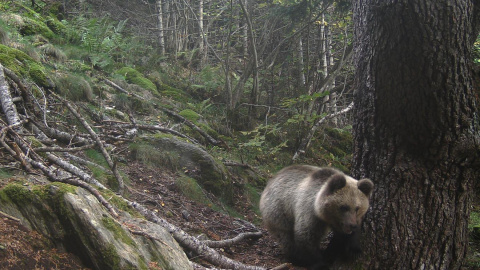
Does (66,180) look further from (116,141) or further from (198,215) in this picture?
(116,141)

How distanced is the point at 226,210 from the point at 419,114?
468 centimetres

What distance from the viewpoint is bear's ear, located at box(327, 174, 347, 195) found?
5.22 metres

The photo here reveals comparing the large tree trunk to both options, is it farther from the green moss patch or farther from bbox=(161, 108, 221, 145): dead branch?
bbox=(161, 108, 221, 145): dead branch

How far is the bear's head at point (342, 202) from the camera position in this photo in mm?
5070

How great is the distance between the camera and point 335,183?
5.29 m

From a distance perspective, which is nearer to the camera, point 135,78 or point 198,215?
point 198,215

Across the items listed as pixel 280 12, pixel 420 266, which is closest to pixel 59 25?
pixel 280 12

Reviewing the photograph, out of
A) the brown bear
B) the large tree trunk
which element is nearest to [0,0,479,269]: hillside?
the brown bear

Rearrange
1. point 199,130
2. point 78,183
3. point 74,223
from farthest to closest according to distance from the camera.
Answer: point 199,130
point 78,183
point 74,223

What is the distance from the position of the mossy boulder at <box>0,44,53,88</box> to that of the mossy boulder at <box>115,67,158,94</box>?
4557 mm

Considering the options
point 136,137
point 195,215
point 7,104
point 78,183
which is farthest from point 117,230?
point 136,137

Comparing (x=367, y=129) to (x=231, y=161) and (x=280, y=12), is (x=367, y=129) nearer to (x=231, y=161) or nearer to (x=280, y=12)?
(x=231, y=161)

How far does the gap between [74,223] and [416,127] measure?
145 inches

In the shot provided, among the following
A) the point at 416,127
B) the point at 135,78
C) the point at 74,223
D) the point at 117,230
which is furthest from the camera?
the point at 135,78
